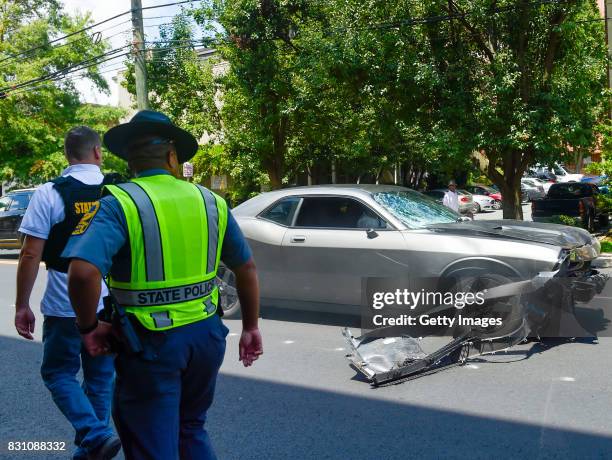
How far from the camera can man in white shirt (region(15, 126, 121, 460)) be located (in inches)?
137

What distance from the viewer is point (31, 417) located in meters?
4.69

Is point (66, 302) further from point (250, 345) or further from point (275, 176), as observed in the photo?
point (275, 176)

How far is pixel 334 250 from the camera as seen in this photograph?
22.5 ft

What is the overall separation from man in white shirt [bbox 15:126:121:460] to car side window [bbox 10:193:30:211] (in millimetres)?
14853

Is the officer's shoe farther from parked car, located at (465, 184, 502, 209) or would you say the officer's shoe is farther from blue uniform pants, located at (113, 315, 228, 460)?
parked car, located at (465, 184, 502, 209)

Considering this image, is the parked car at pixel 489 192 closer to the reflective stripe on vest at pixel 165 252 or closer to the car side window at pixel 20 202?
the car side window at pixel 20 202

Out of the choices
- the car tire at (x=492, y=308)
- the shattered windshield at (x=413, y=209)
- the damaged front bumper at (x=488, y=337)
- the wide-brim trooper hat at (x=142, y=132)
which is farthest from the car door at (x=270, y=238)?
the wide-brim trooper hat at (x=142, y=132)

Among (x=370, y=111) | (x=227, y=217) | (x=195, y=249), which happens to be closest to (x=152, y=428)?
(x=195, y=249)

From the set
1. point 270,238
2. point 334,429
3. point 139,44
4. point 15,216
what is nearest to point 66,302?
point 334,429

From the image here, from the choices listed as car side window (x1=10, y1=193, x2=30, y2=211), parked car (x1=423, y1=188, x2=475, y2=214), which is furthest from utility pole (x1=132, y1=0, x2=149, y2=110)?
parked car (x1=423, y1=188, x2=475, y2=214)

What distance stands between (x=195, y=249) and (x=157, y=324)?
0.32m

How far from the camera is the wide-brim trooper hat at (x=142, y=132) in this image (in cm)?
266

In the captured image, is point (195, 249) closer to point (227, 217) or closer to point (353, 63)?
point (227, 217)

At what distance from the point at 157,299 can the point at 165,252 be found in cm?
18
